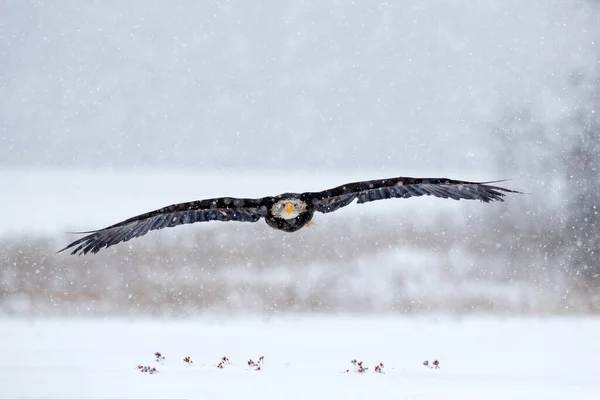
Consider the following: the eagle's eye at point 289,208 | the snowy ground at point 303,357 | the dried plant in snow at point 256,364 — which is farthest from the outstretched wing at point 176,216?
the dried plant in snow at point 256,364

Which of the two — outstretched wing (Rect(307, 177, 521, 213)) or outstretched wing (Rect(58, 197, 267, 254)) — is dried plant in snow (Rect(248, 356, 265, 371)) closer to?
outstretched wing (Rect(58, 197, 267, 254))

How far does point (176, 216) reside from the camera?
18.3ft

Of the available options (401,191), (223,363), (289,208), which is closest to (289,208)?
(289,208)

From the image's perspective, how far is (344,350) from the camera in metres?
8.54

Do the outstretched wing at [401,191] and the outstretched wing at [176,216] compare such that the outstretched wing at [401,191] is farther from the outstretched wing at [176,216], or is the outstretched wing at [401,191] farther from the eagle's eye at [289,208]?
the outstretched wing at [176,216]

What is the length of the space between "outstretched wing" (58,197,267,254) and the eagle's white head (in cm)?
10

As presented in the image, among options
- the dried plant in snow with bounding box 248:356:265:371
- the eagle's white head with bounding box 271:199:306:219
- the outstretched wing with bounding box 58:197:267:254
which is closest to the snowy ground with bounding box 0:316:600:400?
the dried plant in snow with bounding box 248:356:265:371

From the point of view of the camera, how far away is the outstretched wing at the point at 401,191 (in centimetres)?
553

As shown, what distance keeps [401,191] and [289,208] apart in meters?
0.75

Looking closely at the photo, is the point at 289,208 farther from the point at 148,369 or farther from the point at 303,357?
the point at 303,357

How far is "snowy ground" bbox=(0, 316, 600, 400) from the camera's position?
5.98 metres

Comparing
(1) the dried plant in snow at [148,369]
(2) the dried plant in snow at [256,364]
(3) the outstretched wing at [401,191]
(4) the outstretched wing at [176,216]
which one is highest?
(3) the outstretched wing at [401,191]

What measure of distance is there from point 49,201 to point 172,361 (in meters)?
8.96

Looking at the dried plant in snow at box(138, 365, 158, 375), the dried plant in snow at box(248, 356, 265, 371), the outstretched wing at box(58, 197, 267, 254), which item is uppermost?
the outstretched wing at box(58, 197, 267, 254)
